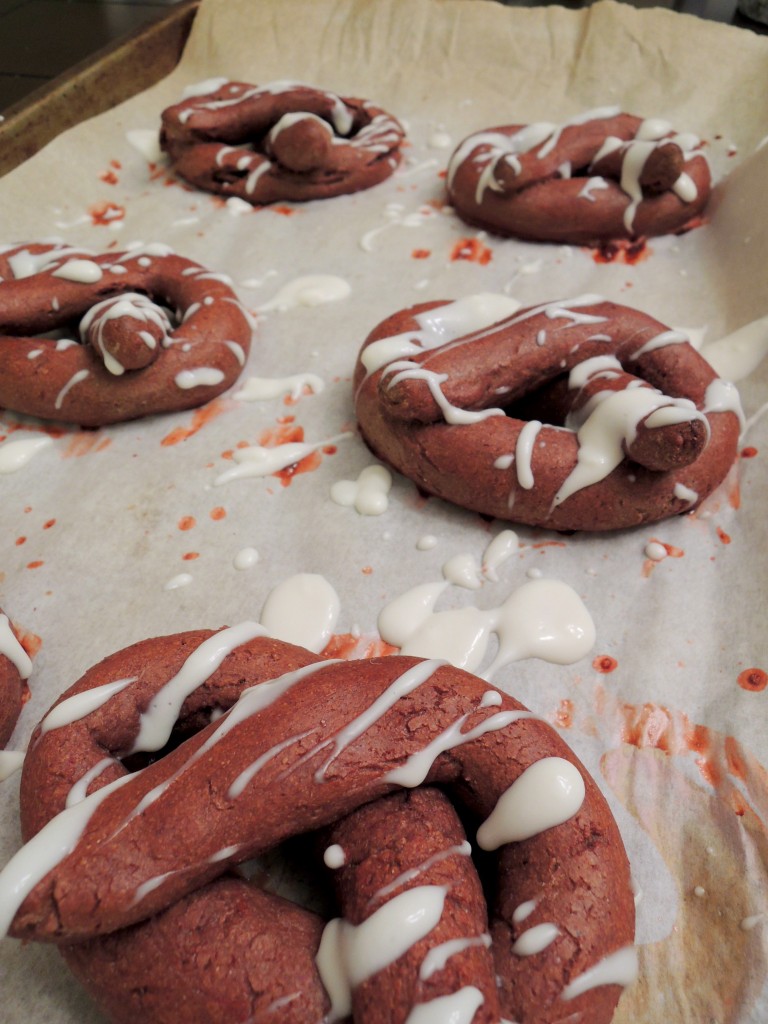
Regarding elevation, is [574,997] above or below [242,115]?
below

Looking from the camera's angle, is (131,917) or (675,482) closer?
(131,917)

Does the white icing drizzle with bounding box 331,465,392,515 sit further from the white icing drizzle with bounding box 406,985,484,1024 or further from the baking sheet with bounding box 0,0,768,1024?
the white icing drizzle with bounding box 406,985,484,1024

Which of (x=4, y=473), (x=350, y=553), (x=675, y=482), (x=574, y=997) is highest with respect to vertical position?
(x=675, y=482)

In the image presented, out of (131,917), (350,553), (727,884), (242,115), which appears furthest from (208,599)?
(242,115)

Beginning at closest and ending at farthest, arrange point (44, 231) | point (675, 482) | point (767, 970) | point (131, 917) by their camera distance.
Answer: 1. point (131, 917)
2. point (767, 970)
3. point (675, 482)
4. point (44, 231)

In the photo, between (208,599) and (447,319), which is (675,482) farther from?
(208,599)

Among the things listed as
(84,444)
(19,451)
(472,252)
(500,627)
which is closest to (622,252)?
(472,252)
